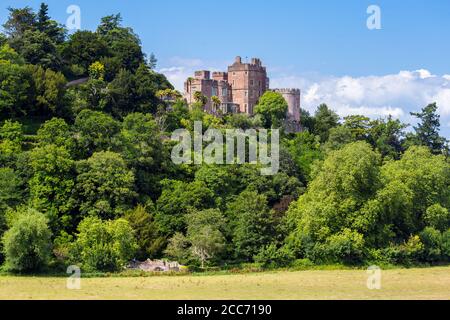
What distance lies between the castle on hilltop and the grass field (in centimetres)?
4407

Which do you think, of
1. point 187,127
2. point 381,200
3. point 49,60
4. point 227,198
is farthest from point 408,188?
point 49,60

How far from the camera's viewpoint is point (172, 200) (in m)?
55.2

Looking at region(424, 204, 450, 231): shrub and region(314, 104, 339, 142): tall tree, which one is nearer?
region(424, 204, 450, 231): shrub

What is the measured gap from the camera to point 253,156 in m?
65.7

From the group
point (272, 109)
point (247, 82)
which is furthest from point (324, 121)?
point (247, 82)

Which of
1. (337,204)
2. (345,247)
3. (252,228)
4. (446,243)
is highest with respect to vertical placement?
(337,204)

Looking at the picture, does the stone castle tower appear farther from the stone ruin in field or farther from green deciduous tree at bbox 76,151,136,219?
the stone ruin in field

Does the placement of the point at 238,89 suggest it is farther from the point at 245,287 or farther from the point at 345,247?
the point at 245,287

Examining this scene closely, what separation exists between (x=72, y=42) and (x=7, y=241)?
1652 inches

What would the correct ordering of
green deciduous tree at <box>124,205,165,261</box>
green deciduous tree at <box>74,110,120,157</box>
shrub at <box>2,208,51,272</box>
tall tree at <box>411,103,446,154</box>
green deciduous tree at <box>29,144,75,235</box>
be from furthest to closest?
tall tree at <box>411,103,446,154</box>, green deciduous tree at <box>74,110,120,157</box>, green deciduous tree at <box>29,144,75,235</box>, green deciduous tree at <box>124,205,165,261</box>, shrub at <box>2,208,51,272</box>

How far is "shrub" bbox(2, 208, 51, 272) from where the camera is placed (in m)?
45.0

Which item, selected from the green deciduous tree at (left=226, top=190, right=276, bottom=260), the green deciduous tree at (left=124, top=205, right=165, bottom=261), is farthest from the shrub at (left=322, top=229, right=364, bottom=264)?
the green deciduous tree at (left=124, top=205, right=165, bottom=261)

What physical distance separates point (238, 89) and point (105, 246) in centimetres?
4890

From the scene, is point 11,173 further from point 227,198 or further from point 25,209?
point 227,198
